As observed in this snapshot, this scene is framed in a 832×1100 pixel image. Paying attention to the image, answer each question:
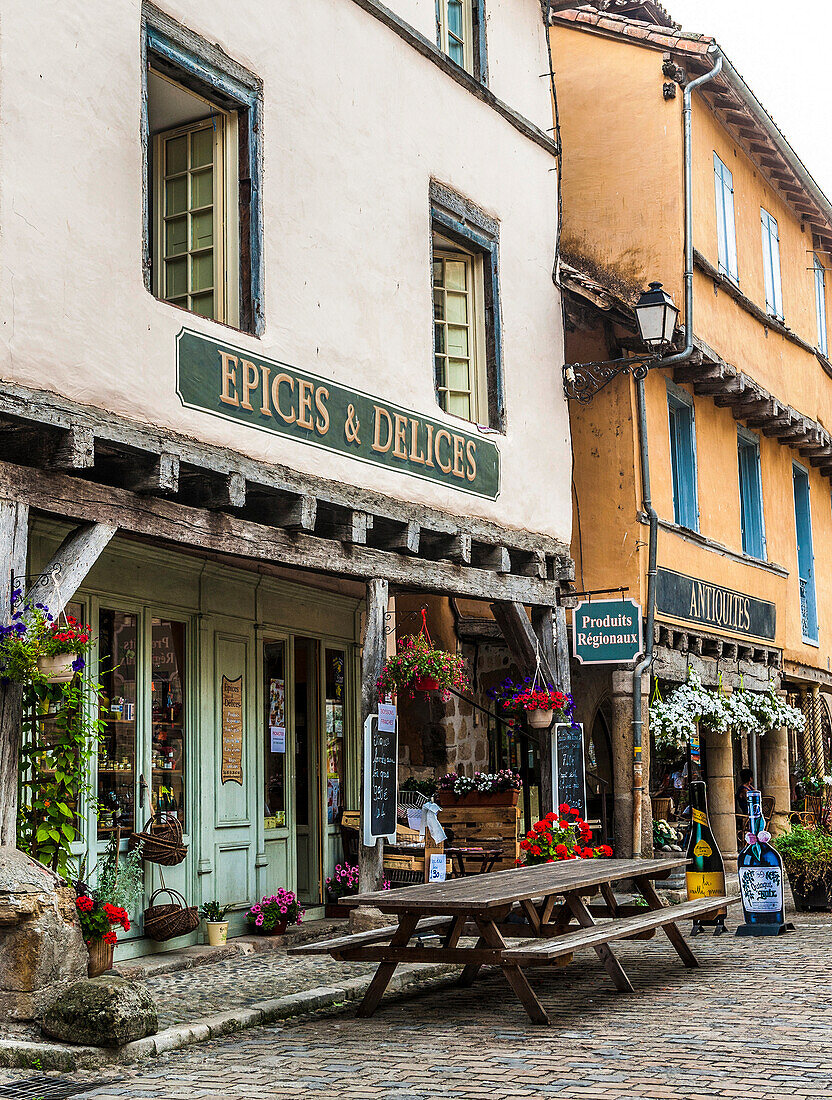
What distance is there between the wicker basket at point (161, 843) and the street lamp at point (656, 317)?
19.7 ft

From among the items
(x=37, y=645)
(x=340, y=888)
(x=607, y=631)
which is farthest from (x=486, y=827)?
(x=37, y=645)

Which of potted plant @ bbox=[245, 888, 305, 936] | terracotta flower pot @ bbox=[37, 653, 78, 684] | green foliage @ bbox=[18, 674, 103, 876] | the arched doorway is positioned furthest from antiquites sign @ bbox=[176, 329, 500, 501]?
the arched doorway

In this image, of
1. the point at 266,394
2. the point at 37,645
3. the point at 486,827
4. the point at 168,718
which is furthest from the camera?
the point at 486,827

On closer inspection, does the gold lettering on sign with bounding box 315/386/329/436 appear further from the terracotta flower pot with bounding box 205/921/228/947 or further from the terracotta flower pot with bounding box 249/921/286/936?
the terracotta flower pot with bounding box 249/921/286/936

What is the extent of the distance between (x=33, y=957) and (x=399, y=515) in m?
4.22

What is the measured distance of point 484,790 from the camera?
11609mm

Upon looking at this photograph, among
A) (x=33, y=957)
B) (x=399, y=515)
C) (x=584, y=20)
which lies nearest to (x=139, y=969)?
(x=33, y=957)

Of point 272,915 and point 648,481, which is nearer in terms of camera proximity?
point 272,915

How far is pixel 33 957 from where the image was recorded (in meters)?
5.85

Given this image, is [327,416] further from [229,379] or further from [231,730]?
[231,730]

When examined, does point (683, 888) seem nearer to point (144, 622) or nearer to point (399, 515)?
point (399, 515)

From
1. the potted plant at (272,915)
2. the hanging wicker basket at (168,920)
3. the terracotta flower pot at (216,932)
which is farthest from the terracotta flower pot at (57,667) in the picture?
the potted plant at (272,915)

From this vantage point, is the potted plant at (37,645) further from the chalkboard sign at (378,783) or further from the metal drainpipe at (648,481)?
A: the metal drainpipe at (648,481)

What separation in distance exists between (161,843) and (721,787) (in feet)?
25.2
